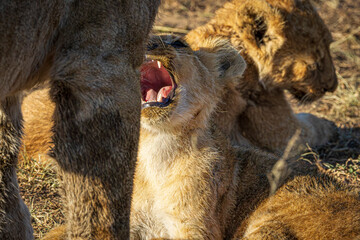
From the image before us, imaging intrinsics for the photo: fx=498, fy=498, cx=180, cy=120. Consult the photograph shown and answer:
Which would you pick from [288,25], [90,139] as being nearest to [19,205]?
[90,139]

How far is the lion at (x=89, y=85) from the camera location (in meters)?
2.23

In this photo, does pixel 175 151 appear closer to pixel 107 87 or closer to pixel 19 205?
pixel 19 205

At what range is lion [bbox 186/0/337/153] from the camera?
5.14 metres

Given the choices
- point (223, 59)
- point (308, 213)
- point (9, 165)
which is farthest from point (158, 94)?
point (308, 213)

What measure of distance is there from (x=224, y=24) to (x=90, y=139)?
3.22 meters

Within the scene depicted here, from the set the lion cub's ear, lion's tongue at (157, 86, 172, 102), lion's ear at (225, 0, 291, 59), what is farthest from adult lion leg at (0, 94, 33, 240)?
lion's ear at (225, 0, 291, 59)

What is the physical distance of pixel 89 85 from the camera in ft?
7.47

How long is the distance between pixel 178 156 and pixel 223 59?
3.23 ft

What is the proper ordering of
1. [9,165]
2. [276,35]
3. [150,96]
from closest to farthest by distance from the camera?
[9,165] < [150,96] < [276,35]

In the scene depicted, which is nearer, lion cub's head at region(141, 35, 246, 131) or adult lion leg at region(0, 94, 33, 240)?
adult lion leg at region(0, 94, 33, 240)

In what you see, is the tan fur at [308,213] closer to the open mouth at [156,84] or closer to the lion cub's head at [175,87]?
the lion cub's head at [175,87]

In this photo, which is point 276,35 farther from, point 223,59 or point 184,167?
point 184,167

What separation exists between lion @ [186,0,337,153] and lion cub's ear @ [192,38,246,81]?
28.6 inches

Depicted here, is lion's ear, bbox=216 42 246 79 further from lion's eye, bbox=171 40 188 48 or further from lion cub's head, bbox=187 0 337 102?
lion cub's head, bbox=187 0 337 102
